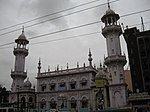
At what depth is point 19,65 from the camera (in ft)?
185

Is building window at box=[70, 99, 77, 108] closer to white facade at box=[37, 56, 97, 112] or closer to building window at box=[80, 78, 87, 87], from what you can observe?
white facade at box=[37, 56, 97, 112]

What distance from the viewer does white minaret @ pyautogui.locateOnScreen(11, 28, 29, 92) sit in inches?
2172

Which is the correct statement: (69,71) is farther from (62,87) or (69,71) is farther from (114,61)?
(114,61)

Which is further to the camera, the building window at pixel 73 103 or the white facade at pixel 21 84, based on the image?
the white facade at pixel 21 84

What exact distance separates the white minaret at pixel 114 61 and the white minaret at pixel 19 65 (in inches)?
1002

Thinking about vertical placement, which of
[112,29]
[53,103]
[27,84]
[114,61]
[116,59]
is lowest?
[53,103]

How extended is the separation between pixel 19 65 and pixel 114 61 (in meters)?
28.6

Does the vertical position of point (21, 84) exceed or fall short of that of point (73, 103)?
it exceeds it

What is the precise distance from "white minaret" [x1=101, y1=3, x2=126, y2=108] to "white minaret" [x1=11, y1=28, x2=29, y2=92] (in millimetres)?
25439

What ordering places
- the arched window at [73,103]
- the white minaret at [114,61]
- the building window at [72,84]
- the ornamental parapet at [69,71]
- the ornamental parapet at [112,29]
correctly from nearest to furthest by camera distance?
the white minaret at [114,61] < the ornamental parapet at [112,29] < the arched window at [73,103] < the ornamental parapet at [69,71] < the building window at [72,84]

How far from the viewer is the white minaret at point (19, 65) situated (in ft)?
181

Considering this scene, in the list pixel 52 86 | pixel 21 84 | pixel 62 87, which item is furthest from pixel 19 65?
pixel 62 87

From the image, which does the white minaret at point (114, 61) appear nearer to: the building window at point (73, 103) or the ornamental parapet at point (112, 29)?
the ornamental parapet at point (112, 29)

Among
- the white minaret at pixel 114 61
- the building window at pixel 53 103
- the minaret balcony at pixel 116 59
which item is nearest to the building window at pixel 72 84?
the building window at pixel 53 103
